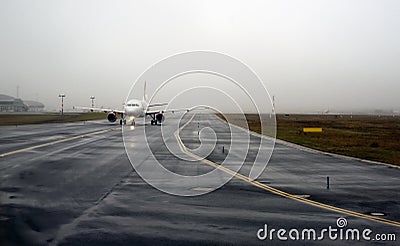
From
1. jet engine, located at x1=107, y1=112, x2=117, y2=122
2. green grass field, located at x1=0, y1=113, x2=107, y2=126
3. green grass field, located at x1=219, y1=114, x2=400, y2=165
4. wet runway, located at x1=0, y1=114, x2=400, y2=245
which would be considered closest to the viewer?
wet runway, located at x1=0, y1=114, x2=400, y2=245

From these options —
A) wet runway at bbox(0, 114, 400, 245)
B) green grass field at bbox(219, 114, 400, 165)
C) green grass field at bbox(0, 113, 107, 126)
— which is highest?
green grass field at bbox(0, 113, 107, 126)

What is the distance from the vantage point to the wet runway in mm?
8641

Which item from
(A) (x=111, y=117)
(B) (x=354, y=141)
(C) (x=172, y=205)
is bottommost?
(C) (x=172, y=205)

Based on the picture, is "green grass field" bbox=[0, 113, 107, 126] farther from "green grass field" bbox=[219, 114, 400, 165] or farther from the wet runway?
the wet runway

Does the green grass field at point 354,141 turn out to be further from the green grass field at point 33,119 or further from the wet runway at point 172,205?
the green grass field at point 33,119

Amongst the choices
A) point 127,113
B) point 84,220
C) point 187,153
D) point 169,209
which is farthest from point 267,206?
point 127,113

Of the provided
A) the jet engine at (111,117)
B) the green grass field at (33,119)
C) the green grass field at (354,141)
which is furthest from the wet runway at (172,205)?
the green grass field at (33,119)

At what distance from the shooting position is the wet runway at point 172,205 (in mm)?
8641

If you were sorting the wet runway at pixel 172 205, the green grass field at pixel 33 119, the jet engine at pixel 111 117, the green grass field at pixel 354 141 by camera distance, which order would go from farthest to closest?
the green grass field at pixel 33 119, the jet engine at pixel 111 117, the green grass field at pixel 354 141, the wet runway at pixel 172 205

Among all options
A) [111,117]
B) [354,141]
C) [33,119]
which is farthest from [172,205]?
[33,119]

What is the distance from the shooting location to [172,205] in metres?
11.6

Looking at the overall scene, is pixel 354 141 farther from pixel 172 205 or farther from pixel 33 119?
pixel 33 119

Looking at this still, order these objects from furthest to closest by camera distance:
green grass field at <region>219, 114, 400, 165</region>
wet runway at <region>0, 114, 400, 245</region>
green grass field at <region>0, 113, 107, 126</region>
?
green grass field at <region>0, 113, 107, 126</region> → green grass field at <region>219, 114, 400, 165</region> → wet runway at <region>0, 114, 400, 245</region>

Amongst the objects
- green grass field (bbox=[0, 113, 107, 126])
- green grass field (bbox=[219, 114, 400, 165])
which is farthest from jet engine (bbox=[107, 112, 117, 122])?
green grass field (bbox=[219, 114, 400, 165])
